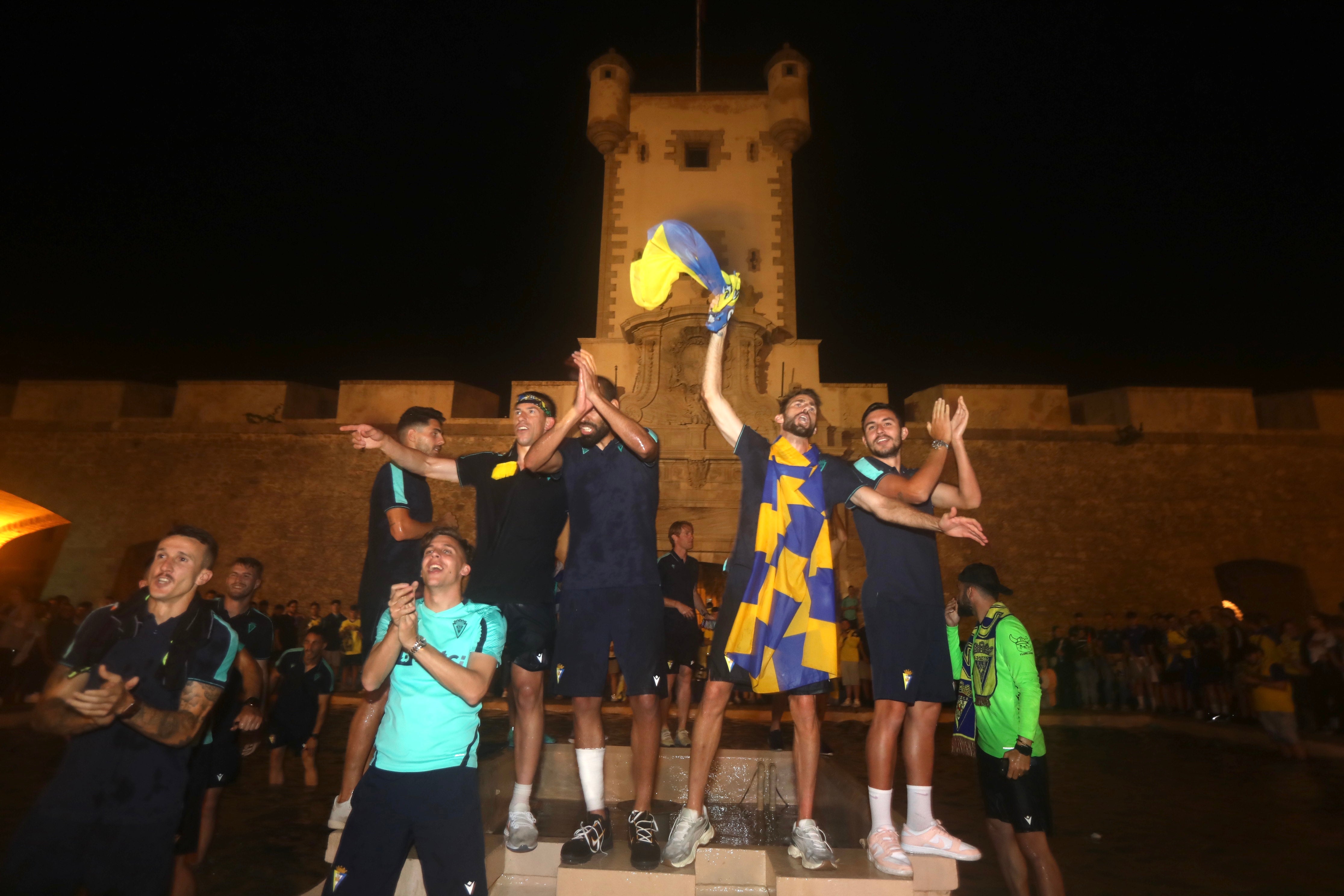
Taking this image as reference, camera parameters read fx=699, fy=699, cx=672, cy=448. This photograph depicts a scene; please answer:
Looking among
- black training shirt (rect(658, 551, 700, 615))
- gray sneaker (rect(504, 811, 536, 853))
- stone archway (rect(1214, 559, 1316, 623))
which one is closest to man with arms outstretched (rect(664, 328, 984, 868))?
gray sneaker (rect(504, 811, 536, 853))

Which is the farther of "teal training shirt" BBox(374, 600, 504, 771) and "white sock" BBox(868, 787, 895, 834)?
"white sock" BBox(868, 787, 895, 834)

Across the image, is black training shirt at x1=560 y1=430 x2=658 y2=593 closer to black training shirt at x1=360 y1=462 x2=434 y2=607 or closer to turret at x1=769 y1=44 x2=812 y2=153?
black training shirt at x1=360 y1=462 x2=434 y2=607

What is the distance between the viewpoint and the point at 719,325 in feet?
11.4

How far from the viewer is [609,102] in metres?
17.8

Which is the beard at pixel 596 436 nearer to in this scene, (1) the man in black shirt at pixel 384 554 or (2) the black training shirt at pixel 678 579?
(1) the man in black shirt at pixel 384 554

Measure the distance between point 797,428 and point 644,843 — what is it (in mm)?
1958

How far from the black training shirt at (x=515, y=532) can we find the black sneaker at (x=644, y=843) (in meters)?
1.05

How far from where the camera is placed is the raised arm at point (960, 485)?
11.7 ft

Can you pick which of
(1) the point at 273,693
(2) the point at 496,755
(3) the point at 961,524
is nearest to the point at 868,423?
(3) the point at 961,524

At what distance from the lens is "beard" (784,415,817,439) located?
345 cm

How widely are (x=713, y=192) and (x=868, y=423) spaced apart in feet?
50.6

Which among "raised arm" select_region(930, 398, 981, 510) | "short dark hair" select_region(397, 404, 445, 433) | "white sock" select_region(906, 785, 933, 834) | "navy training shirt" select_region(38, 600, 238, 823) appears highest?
"short dark hair" select_region(397, 404, 445, 433)

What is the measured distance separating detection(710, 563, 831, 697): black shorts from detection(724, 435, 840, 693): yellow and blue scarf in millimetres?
25

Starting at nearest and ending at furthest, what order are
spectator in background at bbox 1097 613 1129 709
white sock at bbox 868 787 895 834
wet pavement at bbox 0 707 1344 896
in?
white sock at bbox 868 787 895 834 < wet pavement at bbox 0 707 1344 896 < spectator in background at bbox 1097 613 1129 709
